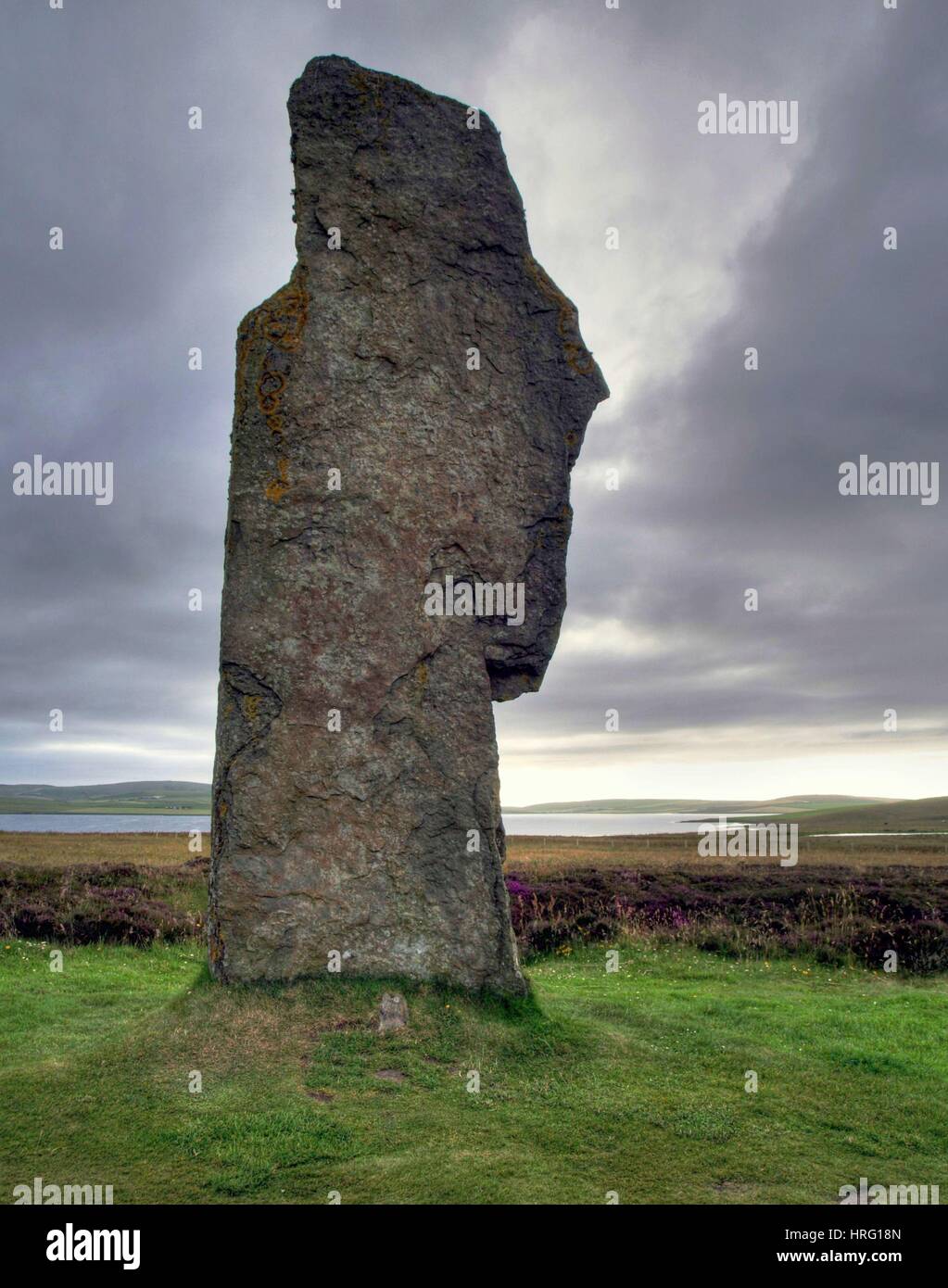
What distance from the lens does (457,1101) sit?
7.01 meters

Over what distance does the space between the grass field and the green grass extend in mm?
20

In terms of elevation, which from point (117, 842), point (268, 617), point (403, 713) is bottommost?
point (117, 842)

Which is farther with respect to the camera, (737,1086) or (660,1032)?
(660,1032)

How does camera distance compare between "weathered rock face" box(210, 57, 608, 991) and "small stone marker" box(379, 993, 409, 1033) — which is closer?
"small stone marker" box(379, 993, 409, 1033)

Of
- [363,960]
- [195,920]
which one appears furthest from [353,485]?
[195,920]

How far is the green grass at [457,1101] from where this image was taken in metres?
5.71

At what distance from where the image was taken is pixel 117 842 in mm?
50656

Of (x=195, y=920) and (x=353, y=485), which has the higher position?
(x=353, y=485)

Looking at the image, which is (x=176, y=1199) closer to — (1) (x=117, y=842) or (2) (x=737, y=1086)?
(2) (x=737, y=1086)

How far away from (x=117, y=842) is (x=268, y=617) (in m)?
47.1

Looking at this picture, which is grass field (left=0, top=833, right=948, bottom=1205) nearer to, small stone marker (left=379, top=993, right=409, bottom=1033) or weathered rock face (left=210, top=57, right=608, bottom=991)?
small stone marker (left=379, top=993, right=409, bottom=1033)

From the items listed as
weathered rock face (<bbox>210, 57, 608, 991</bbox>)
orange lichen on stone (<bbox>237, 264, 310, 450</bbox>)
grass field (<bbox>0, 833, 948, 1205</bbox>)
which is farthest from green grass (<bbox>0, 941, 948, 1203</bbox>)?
orange lichen on stone (<bbox>237, 264, 310, 450</bbox>)

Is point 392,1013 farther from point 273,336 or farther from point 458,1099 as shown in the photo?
point 273,336

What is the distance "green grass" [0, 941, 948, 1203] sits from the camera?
225 inches
